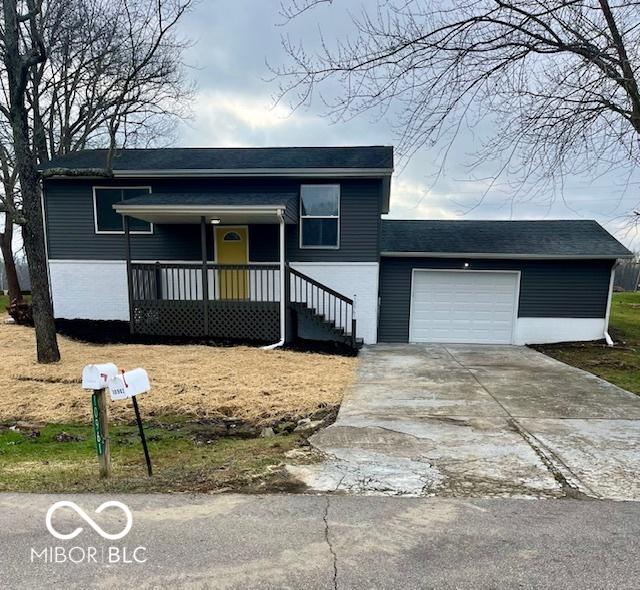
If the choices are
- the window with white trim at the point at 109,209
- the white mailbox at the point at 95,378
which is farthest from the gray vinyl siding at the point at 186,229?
the white mailbox at the point at 95,378

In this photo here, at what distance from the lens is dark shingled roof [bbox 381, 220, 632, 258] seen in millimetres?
10062

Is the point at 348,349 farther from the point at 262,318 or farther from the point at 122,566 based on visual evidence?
the point at 122,566

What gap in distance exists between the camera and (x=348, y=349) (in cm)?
904

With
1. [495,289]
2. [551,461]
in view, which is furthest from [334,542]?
[495,289]

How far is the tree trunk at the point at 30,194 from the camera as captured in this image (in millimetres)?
6309

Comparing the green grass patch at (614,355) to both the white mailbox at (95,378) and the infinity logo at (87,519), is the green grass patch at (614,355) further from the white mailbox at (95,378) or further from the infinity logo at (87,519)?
the white mailbox at (95,378)

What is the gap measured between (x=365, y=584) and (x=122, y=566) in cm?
127

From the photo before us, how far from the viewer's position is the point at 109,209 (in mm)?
10578

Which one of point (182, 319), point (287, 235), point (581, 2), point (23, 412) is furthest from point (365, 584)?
point (287, 235)

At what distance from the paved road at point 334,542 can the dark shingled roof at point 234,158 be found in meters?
8.34

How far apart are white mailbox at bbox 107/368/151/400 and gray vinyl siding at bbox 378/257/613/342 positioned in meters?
8.38

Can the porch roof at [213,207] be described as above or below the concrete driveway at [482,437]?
above

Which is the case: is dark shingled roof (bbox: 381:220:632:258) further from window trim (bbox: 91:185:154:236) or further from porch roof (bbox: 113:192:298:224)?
window trim (bbox: 91:185:154:236)

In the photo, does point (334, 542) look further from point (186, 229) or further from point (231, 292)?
point (186, 229)
